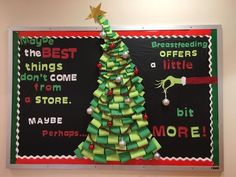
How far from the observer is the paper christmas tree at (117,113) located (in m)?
1.83

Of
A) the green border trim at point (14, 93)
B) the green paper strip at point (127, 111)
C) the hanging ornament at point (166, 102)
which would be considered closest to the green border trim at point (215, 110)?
the hanging ornament at point (166, 102)

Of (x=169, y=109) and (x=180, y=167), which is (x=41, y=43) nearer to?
(x=169, y=109)

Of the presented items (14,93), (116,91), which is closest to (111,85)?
(116,91)

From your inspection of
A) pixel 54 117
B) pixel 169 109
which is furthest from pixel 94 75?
pixel 169 109

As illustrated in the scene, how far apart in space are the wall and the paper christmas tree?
0.13 metres

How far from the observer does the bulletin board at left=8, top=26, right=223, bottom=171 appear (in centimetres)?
183

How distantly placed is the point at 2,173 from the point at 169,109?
1217 mm

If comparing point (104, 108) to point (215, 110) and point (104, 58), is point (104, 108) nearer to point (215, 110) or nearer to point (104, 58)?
point (104, 58)

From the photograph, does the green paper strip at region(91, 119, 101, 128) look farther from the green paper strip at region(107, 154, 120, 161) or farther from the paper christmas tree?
the green paper strip at region(107, 154, 120, 161)

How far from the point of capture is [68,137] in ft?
6.17

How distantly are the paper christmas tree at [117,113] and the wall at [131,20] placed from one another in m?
0.13

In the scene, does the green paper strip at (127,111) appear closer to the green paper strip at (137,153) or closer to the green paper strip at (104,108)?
the green paper strip at (104,108)

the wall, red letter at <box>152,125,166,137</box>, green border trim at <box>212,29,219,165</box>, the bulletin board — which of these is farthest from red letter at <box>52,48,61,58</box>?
green border trim at <box>212,29,219,165</box>

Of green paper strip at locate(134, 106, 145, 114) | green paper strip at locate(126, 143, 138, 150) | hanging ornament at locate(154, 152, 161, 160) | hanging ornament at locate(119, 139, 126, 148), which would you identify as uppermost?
green paper strip at locate(134, 106, 145, 114)
